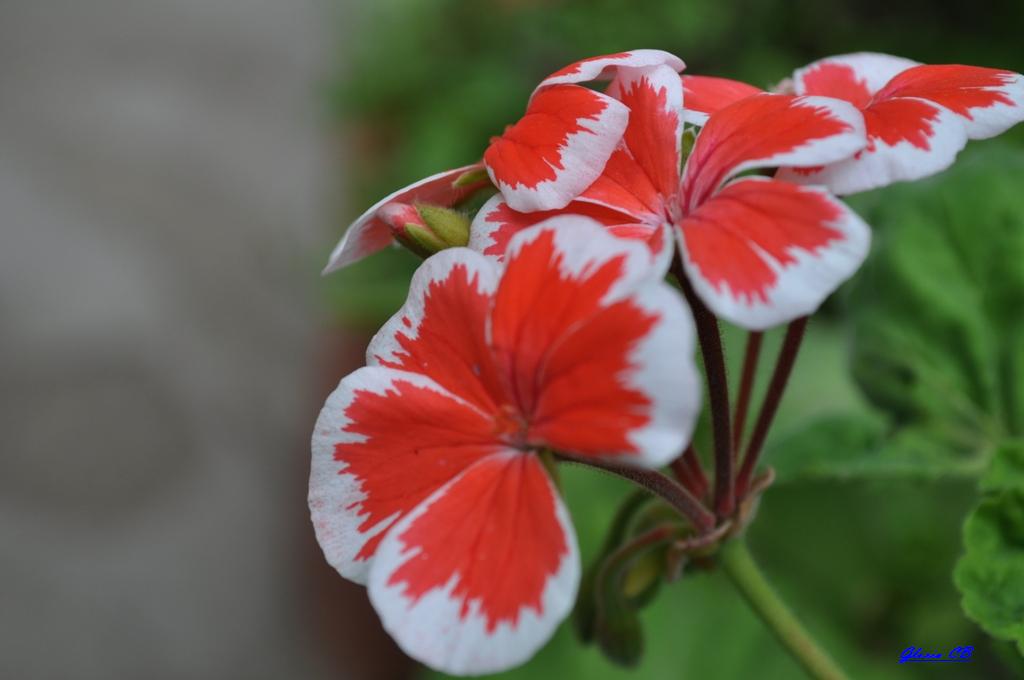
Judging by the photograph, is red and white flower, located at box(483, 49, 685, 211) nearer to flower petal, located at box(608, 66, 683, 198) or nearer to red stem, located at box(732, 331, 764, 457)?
flower petal, located at box(608, 66, 683, 198)

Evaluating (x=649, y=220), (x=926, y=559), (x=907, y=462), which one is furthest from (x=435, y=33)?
(x=649, y=220)

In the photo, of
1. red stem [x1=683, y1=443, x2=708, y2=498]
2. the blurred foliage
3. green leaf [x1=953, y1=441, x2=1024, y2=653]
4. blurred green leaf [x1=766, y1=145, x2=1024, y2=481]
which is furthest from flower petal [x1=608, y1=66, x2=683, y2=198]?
the blurred foliage

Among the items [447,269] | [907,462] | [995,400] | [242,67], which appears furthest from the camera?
[242,67]

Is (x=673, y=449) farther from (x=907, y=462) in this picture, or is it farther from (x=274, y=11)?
(x=274, y=11)

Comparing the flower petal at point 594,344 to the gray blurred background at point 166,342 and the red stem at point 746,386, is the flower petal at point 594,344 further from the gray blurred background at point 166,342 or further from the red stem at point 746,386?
the gray blurred background at point 166,342

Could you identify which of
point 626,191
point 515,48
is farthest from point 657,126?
point 515,48

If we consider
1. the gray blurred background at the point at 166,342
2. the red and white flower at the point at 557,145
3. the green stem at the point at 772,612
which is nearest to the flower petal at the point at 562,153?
the red and white flower at the point at 557,145
